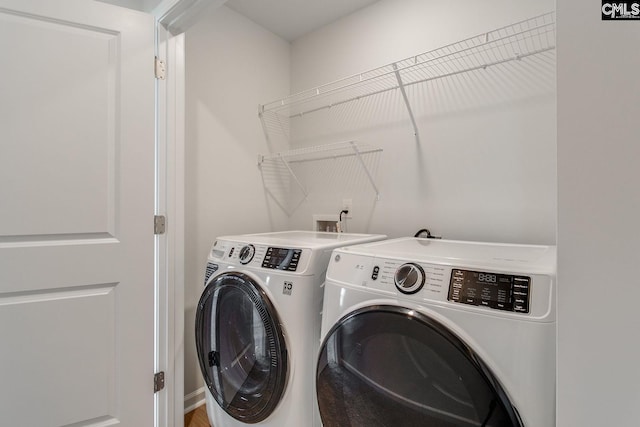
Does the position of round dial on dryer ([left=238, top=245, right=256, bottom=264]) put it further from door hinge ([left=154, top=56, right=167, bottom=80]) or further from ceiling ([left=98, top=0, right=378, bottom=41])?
ceiling ([left=98, top=0, right=378, bottom=41])

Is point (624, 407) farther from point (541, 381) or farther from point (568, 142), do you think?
point (568, 142)

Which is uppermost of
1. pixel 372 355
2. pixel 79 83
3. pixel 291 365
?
pixel 79 83

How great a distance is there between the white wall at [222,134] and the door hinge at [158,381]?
264 mm

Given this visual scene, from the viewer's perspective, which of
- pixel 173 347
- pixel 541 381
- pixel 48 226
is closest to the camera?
pixel 541 381

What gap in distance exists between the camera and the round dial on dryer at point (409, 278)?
852mm

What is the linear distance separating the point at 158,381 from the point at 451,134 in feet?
6.49

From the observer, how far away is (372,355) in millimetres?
890

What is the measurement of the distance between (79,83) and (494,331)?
1767mm

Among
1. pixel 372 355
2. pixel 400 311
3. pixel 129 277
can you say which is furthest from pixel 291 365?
pixel 129 277

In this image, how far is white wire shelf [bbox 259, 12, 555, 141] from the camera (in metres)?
1.36

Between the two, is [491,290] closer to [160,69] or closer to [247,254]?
[247,254]

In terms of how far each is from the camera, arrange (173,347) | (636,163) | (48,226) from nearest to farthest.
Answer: (636,163) → (48,226) → (173,347)

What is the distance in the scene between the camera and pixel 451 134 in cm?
163

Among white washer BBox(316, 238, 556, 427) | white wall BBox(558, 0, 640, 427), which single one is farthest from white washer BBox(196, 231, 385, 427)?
white wall BBox(558, 0, 640, 427)
